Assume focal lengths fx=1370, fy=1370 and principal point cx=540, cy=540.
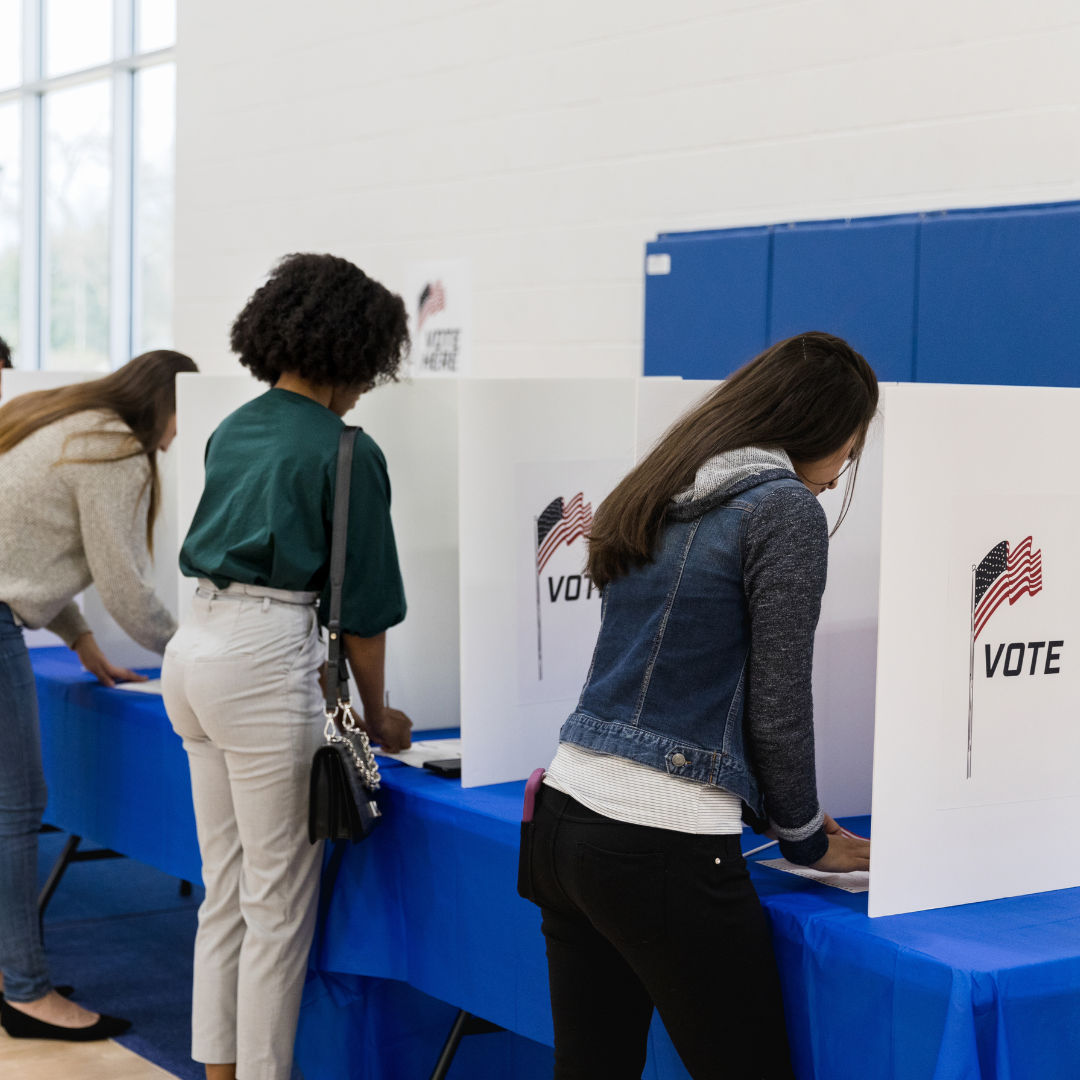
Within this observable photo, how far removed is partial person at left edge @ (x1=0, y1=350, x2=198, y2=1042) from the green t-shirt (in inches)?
21.1

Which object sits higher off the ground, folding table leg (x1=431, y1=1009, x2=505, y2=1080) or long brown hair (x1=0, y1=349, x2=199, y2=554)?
long brown hair (x1=0, y1=349, x2=199, y2=554)

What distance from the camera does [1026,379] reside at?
2.29 meters

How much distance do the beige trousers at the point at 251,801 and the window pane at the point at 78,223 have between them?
462 cm

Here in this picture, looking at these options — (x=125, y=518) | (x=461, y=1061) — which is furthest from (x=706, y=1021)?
(x=125, y=518)

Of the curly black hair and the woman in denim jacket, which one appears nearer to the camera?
the woman in denim jacket

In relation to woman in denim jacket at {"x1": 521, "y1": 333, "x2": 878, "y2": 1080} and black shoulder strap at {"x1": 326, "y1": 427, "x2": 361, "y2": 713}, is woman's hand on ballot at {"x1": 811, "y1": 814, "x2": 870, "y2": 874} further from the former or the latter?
black shoulder strap at {"x1": 326, "y1": 427, "x2": 361, "y2": 713}

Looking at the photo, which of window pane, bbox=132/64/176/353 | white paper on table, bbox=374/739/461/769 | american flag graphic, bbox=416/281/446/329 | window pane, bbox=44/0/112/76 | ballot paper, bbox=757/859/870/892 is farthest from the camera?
window pane, bbox=44/0/112/76

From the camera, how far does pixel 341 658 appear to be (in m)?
1.99

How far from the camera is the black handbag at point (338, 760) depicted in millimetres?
1938

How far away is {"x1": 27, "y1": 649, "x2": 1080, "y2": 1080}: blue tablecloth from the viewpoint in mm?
1320

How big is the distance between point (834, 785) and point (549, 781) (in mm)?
555

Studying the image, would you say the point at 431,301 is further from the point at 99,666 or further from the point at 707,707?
the point at 707,707

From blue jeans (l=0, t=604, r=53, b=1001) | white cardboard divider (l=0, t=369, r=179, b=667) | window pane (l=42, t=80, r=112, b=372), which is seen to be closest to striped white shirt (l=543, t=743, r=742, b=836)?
blue jeans (l=0, t=604, r=53, b=1001)

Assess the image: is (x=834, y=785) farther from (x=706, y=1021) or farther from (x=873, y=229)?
(x=873, y=229)
